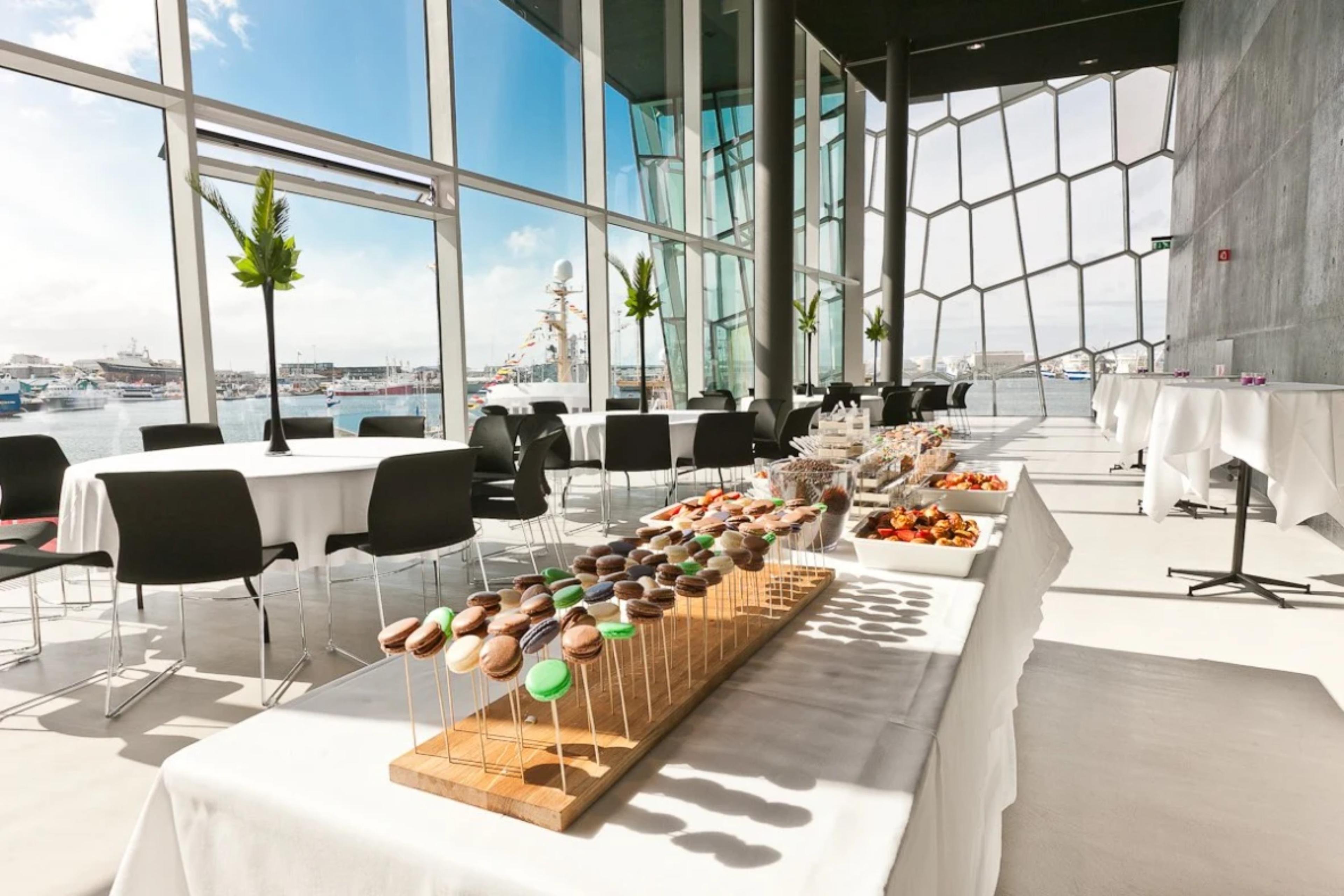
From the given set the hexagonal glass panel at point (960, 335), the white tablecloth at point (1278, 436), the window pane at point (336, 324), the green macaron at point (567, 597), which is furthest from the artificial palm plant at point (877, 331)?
the green macaron at point (567, 597)

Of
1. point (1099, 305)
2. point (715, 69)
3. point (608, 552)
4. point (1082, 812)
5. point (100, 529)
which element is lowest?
point (1082, 812)

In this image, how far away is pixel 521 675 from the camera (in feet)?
3.41

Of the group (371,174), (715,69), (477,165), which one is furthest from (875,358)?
(371,174)

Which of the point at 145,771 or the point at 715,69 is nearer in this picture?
the point at 145,771

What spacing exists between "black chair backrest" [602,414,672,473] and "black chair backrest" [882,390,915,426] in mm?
5057

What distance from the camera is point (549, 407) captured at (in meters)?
6.61

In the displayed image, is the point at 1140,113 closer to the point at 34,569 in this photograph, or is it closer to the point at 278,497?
the point at 278,497

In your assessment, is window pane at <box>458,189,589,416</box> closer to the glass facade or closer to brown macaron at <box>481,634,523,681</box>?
brown macaron at <box>481,634,523,681</box>

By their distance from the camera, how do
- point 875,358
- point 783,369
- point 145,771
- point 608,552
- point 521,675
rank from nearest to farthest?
point 521,675 < point 608,552 < point 145,771 < point 783,369 < point 875,358

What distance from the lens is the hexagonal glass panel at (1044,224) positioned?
1585 cm

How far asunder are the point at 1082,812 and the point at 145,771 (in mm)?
2607

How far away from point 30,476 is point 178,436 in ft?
2.09

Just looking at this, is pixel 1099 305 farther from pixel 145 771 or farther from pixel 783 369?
pixel 145 771

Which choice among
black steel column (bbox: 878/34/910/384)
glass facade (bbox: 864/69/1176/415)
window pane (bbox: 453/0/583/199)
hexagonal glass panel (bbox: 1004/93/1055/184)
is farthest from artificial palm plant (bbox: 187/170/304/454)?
hexagonal glass panel (bbox: 1004/93/1055/184)
